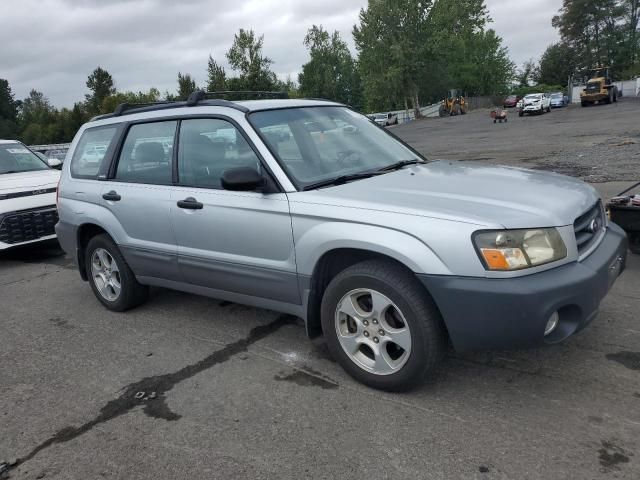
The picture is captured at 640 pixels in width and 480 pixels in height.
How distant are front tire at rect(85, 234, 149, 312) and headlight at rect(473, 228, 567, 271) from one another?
3.19 metres

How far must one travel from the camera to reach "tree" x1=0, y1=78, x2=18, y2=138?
79175mm

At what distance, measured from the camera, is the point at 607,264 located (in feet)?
9.96

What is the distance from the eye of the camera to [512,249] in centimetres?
274

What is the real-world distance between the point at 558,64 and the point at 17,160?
9484 cm

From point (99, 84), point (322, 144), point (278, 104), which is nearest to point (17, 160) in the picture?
point (278, 104)

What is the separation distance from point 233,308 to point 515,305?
276 centimetres

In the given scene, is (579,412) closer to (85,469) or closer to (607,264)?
(607,264)

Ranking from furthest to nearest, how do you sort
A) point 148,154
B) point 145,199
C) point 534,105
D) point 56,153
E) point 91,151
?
point 534,105
point 56,153
point 91,151
point 148,154
point 145,199

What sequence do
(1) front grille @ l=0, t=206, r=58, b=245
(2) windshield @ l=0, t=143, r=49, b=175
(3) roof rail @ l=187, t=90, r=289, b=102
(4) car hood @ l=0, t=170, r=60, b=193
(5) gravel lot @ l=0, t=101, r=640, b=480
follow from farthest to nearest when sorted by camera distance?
(2) windshield @ l=0, t=143, r=49, b=175 → (4) car hood @ l=0, t=170, r=60, b=193 → (1) front grille @ l=0, t=206, r=58, b=245 → (3) roof rail @ l=187, t=90, r=289, b=102 → (5) gravel lot @ l=0, t=101, r=640, b=480

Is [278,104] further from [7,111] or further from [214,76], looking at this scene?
[7,111]

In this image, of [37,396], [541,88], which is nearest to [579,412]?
[37,396]

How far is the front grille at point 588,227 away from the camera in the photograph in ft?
9.94

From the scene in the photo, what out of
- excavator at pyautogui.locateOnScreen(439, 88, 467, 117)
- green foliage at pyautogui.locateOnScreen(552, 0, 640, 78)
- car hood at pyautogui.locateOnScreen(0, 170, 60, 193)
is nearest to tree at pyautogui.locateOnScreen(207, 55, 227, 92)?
excavator at pyautogui.locateOnScreen(439, 88, 467, 117)

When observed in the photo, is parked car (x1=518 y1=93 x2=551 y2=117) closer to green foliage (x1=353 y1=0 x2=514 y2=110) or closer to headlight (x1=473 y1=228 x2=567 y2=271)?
green foliage (x1=353 y1=0 x2=514 y2=110)
